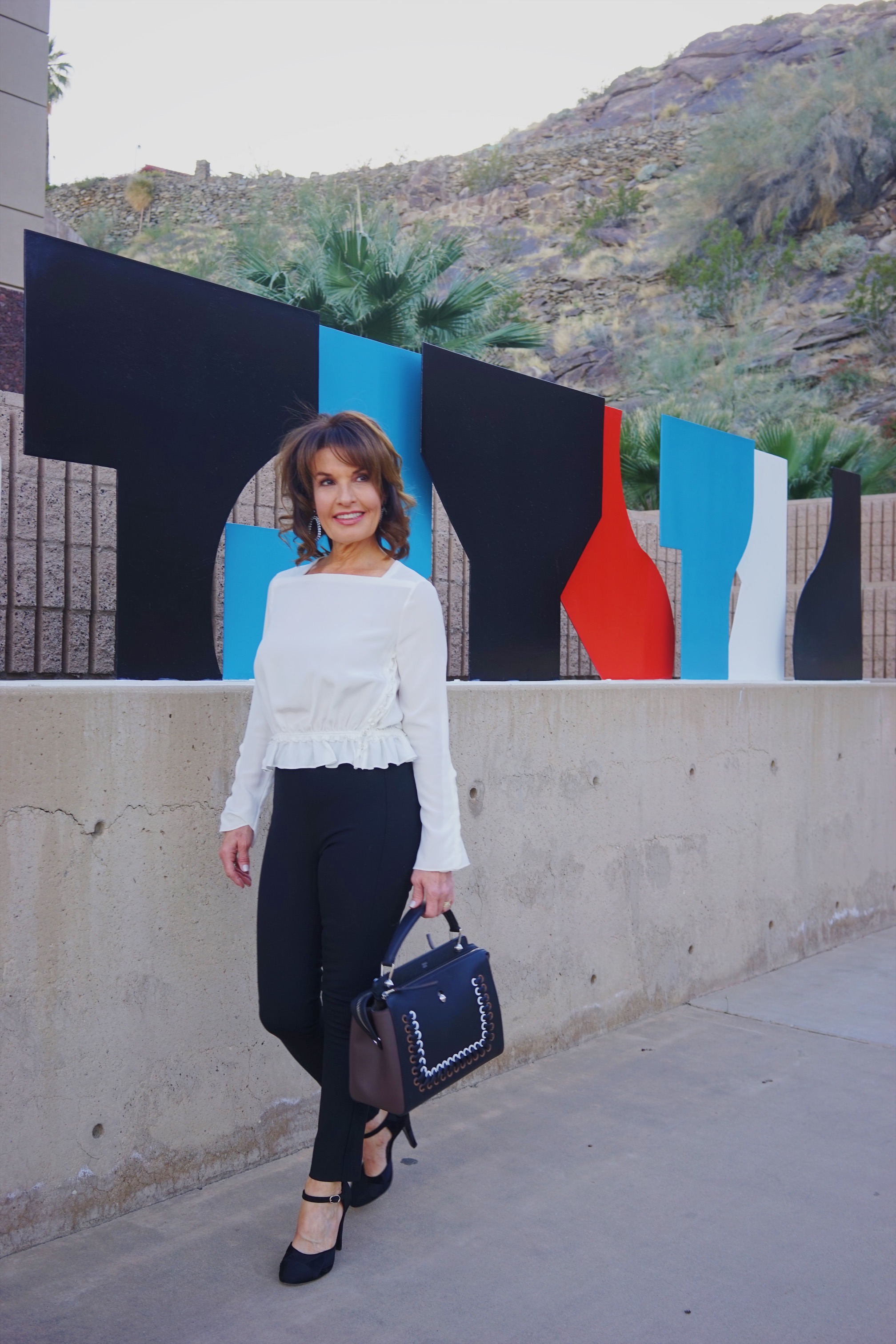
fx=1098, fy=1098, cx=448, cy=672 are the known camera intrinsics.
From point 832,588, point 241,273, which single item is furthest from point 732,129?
Answer: point 832,588

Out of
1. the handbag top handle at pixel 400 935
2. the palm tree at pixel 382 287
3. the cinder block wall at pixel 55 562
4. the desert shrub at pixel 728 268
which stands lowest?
the handbag top handle at pixel 400 935

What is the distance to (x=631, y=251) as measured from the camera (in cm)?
3828

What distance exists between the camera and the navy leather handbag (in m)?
2.19

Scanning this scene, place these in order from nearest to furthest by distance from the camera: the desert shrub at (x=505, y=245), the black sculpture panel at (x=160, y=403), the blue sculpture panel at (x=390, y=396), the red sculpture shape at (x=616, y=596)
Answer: the black sculpture panel at (x=160, y=403), the blue sculpture panel at (x=390, y=396), the red sculpture shape at (x=616, y=596), the desert shrub at (x=505, y=245)

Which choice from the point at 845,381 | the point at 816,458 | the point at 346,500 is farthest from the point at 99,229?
the point at 346,500

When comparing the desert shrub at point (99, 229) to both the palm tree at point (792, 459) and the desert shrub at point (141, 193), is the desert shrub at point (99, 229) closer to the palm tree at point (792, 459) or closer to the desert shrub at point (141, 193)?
the desert shrub at point (141, 193)

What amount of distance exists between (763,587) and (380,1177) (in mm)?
3713

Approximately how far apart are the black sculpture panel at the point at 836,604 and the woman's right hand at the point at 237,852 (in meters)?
4.06

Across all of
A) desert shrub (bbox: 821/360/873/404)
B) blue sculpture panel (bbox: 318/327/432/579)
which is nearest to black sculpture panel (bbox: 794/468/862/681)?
blue sculpture panel (bbox: 318/327/432/579)

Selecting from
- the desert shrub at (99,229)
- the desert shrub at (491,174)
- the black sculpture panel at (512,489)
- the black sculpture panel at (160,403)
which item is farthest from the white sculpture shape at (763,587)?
the desert shrub at (99,229)

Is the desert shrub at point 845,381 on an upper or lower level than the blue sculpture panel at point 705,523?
upper

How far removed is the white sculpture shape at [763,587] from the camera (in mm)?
5375

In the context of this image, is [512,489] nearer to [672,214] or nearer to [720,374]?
[720,374]

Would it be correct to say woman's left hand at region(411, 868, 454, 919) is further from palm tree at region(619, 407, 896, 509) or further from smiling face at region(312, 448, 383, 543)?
palm tree at region(619, 407, 896, 509)
